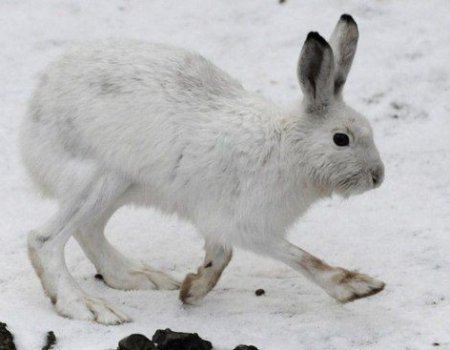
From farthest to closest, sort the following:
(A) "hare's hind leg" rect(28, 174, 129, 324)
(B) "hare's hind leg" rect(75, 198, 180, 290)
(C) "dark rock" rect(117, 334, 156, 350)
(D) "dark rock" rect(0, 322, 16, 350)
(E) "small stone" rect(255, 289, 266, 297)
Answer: (B) "hare's hind leg" rect(75, 198, 180, 290), (E) "small stone" rect(255, 289, 266, 297), (A) "hare's hind leg" rect(28, 174, 129, 324), (D) "dark rock" rect(0, 322, 16, 350), (C) "dark rock" rect(117, 334, 156, 350)

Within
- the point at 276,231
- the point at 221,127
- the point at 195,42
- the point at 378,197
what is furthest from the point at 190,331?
the point at 195,42

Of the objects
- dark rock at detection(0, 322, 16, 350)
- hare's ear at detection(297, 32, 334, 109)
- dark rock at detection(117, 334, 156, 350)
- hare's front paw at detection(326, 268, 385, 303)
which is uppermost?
hare's ear at detection(297, 32, 334, 109)

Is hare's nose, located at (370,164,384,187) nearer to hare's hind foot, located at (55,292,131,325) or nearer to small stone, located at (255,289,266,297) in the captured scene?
small stone, located at (255,289,266,297)

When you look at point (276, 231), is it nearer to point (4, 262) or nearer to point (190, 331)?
point (190, 331)

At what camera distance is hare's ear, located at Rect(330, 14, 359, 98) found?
4.67 meters

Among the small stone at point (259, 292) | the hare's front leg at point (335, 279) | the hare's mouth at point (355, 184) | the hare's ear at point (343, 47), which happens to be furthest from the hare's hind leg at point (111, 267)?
the hare's ear at point (343, 47)

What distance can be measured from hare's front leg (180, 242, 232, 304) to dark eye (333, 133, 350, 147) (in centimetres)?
72

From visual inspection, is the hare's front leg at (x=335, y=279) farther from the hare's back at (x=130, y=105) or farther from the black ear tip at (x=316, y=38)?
the black ear tip at (x=316, y=38)

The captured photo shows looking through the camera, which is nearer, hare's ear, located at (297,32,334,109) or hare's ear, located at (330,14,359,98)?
hare's ear, located at (297,32,334,109)

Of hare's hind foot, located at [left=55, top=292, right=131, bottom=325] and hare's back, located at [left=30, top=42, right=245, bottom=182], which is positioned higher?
hare's back, located at [left=30, top=42, right=245, bottom=182]

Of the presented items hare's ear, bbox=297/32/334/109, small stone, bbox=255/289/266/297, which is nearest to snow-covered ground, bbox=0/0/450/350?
small stone, bbox=255/289/266/297

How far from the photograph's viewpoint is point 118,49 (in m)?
4.94

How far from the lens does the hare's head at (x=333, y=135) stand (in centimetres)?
453

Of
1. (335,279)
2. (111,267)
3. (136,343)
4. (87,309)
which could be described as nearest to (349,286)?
(335,279)
